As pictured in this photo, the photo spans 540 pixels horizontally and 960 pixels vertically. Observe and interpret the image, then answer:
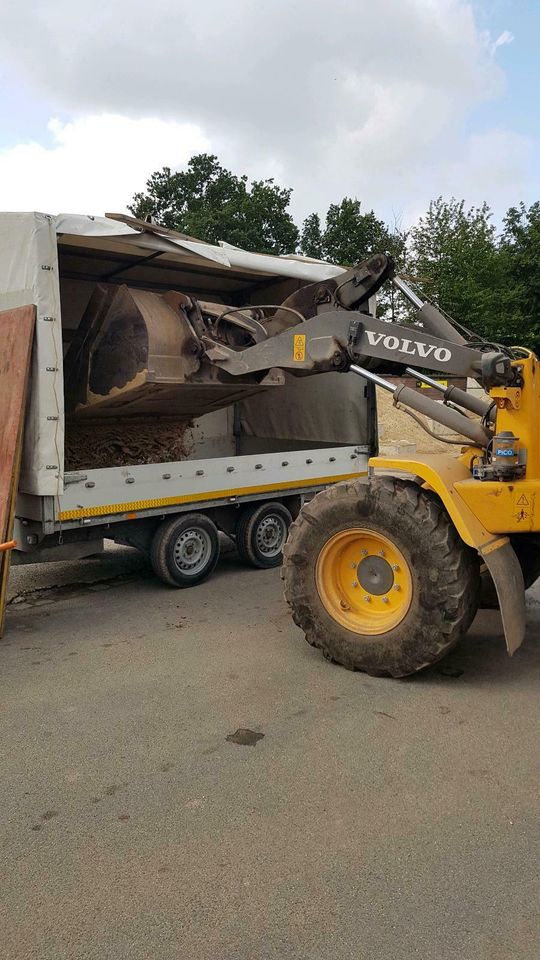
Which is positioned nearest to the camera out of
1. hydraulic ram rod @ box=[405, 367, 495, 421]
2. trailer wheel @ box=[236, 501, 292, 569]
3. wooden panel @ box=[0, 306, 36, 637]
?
hydraulic ram rod @ box=[405, 367, 495, 421]

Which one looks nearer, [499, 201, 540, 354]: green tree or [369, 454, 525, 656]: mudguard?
[369, 454, 525, 656]: mudguard

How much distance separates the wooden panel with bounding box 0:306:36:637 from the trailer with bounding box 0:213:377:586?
0.09 meters

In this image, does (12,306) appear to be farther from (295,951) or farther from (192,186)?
(192,186)

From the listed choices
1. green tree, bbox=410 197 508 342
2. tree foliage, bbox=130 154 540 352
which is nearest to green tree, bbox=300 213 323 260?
tree foliage, bbox=130 154 540 352

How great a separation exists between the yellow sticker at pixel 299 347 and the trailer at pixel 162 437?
1.39 meters

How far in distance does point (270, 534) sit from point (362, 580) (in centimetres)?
317

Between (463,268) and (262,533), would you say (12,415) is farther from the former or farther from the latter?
(463,268)

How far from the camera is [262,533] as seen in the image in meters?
7.90

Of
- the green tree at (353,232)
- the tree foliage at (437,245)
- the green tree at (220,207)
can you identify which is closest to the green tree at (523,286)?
the tree foliage at (437,245)

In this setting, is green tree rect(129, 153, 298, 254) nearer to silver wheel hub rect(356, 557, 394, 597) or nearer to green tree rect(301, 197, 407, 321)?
green tree rect(301, 197, 407, 321)

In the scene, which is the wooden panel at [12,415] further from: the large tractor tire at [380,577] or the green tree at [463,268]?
the green tree at [463,268]

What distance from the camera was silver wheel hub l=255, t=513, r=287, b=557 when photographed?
785 centimetres

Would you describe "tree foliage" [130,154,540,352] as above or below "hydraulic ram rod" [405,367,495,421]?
above

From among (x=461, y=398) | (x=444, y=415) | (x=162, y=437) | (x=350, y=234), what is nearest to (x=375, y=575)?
(x=444, y=415)
